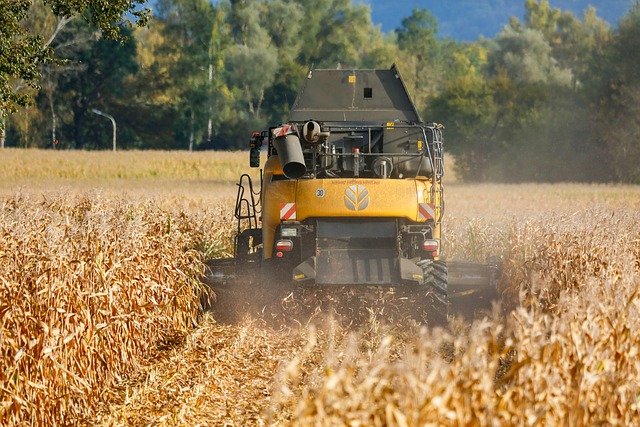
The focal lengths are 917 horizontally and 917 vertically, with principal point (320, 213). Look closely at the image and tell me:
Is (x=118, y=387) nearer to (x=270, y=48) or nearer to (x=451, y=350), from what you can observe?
(x=451, y=350)

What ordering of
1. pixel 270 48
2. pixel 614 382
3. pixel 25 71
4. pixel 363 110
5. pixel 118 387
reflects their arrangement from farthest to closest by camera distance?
pixel 270 48
pixel 25 71
pixel 363 110
pixel 118 387
pixel 614 382

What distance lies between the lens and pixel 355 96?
1230cm

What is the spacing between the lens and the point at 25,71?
14.4 m

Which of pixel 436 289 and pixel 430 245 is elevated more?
pixel 430 245

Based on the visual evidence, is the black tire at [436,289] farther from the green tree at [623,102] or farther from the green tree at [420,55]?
the green tree at [420,55]

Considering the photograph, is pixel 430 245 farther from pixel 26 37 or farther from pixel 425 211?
pixel 26 37

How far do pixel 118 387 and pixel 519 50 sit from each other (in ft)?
275

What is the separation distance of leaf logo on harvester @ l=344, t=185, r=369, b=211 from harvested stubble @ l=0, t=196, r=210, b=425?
82.0 inches

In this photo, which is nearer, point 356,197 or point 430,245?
point 356,197

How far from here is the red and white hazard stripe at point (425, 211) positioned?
10.1m

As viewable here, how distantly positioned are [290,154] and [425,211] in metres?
1.61

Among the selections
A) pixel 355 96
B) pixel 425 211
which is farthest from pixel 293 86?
pixel 425 211

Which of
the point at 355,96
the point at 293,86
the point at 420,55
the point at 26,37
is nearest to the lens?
the point at 355,96

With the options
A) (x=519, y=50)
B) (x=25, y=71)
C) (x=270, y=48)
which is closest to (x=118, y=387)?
(x=25, y=71)
